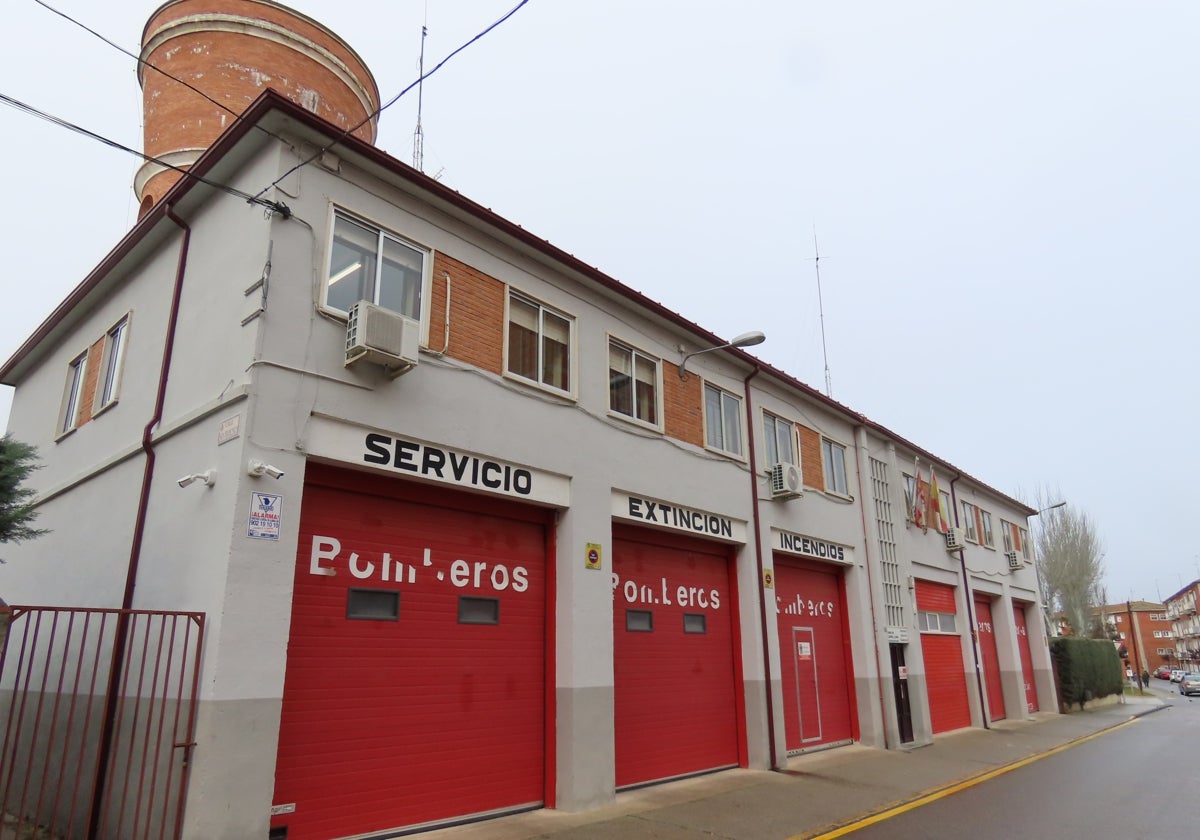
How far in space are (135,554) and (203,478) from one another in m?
1.85

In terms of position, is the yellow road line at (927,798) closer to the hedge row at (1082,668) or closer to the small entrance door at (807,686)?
the small entrance door at (807,686)

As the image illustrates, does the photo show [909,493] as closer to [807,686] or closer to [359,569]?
[807,686]

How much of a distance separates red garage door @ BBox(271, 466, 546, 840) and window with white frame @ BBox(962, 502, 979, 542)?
18.5 meters

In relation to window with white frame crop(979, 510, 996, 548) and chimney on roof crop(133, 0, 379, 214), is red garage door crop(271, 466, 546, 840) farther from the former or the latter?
window with white frame crop(979, 510, 996, 548)

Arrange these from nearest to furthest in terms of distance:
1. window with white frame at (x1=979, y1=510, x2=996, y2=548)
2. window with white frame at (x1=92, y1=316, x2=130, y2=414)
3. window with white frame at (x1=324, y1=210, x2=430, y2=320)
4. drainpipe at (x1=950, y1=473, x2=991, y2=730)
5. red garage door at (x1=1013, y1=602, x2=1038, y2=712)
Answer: window with white frame at (x1=324, y1=210, x2=430, y2=320), window with white frame at (x1=92, y1=316, x2=130, y2=414), drainpipe at (x1=950, y1=473, x2=991, y2=730), window with white frame at (x1=979, y1=510, x2=996, y2=548), red garage door at (x1=1013, y1=602, x2=1038, y2=712)

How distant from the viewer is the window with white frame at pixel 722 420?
45.8 ft

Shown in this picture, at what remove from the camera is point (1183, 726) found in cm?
2323

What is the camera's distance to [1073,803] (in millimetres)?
10633

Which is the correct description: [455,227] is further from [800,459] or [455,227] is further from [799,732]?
[799,732]

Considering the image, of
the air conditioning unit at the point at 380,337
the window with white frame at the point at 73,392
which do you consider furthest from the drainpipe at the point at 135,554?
the window with white frame at the point at 73,392

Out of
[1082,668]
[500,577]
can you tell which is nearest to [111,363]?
[500,577]

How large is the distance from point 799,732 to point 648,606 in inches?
194

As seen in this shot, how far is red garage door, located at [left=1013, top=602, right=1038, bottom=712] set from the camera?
2623 cm

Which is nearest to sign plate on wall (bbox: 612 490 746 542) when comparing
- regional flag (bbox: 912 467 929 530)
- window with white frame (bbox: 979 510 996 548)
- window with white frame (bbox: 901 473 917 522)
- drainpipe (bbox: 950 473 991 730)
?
window with white frame (bbox: 901 473 917 522)
